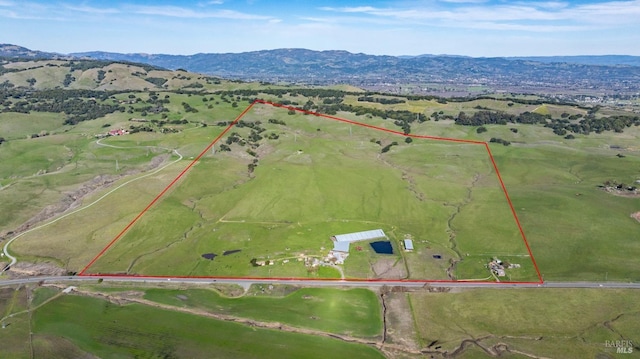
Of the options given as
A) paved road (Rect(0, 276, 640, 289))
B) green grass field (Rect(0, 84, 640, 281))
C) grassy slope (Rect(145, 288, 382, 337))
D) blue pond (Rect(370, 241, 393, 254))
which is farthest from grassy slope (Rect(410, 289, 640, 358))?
blue pond (Rect(370, 241, 393, 254))

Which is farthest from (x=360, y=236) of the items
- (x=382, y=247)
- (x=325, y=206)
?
(x=325, y=206)

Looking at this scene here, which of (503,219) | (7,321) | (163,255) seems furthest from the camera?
(503,219)

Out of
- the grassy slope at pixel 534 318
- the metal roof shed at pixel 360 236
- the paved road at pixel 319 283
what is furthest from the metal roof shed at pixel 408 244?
the grassy slope at pixel 534 318

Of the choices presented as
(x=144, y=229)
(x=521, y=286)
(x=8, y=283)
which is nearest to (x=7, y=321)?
(x=8, y=283)

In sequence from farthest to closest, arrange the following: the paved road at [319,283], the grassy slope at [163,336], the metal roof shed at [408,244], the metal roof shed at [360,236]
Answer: the metal roof shed at [360,236] < the metal roof shed at [408,244] < the paved road at [319,283] < the grassy slope at [163,336]

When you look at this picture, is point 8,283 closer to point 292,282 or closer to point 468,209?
point 292,282

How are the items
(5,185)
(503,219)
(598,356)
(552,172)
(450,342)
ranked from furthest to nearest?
(552,172) < (5,185) < (503,219) < (450,342) < (598,356)

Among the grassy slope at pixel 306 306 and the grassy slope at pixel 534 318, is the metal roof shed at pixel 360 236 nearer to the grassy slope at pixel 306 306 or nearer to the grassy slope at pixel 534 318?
the grassy slope at pixel 306 306
